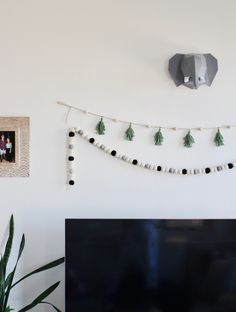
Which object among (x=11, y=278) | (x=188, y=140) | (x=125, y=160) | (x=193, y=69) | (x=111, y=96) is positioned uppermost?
(x=193, y=69)

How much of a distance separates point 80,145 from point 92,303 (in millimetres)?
778

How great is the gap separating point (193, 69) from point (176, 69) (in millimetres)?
100

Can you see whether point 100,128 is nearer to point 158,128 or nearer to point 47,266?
point 158,128

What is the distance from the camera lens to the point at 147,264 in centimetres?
164

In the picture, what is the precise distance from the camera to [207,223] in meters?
1.63

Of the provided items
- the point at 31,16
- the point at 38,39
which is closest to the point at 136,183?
the point at 38,39

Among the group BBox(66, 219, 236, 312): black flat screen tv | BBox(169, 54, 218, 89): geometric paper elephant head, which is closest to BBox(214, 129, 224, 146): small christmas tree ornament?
BBox(169, 54, 218, 89): geometric paper elephant head

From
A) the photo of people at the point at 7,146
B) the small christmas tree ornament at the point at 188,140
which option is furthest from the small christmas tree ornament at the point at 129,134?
the photo of people at the point at 7,146

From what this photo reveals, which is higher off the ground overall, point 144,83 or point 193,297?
point 144,83

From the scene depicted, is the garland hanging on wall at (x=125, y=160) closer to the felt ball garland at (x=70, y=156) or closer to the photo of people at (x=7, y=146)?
the felt ball garland at (x=70, y=156)

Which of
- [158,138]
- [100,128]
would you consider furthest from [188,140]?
[100,128]

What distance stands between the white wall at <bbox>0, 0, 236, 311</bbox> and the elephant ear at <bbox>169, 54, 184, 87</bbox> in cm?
3

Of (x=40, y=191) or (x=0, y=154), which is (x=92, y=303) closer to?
(x=40, y=191)

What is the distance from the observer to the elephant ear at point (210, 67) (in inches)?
71.3
